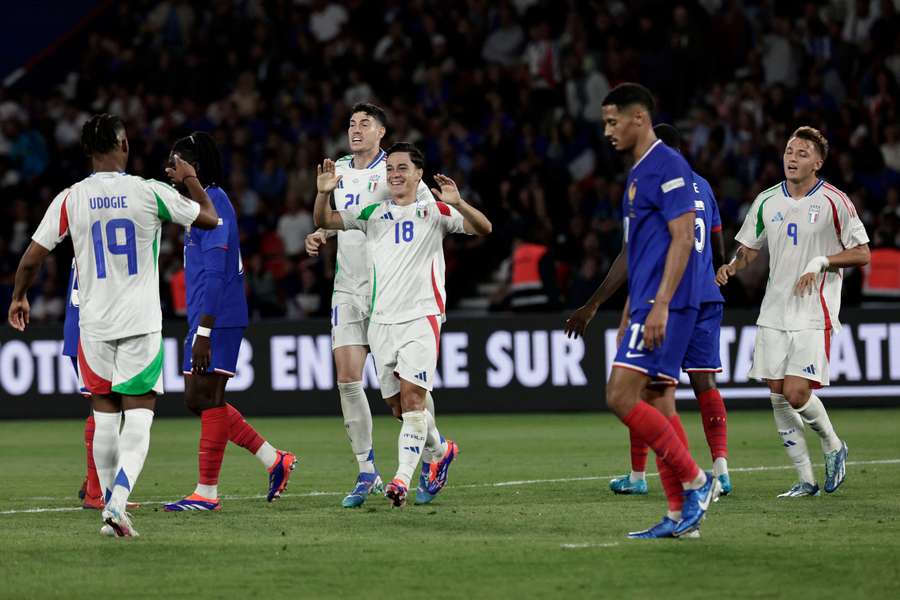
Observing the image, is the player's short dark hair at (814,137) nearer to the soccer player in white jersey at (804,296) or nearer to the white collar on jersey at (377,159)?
the soccer player in white jersey at (804,296)

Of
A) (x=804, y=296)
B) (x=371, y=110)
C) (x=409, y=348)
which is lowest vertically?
(x=409, y=348)

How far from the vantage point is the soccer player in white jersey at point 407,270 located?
375 inches

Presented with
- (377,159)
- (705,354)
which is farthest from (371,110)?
(705,354)

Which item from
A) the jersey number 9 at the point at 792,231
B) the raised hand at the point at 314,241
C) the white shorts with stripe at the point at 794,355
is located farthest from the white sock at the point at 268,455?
the jersey number 9 at the point at 792,231

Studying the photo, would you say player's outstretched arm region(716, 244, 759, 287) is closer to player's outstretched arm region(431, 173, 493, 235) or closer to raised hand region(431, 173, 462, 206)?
player's outstretched arm region(431, 173, 493, 235)

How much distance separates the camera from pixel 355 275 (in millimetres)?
10453

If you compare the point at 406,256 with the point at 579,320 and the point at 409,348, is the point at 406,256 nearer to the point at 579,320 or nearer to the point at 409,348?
the point at 409,348

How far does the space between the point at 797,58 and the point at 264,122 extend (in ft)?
26.6

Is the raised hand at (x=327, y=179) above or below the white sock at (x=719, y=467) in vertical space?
above

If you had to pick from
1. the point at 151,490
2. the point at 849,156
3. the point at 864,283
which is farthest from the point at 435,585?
the point at 849,156

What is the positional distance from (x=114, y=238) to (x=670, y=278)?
3017 mm

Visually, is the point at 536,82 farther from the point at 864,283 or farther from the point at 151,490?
the point at 151,490

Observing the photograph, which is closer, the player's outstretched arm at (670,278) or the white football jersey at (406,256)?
the player's outstretched arm at (670,278)

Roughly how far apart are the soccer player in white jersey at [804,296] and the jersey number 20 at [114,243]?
398 centimetres
